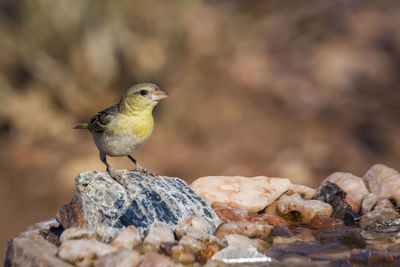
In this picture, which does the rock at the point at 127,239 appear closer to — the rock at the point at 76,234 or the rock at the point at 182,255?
the rock at the point at 76,234

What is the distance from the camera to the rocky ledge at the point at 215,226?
2.73 meters

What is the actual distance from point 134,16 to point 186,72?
1180 mm

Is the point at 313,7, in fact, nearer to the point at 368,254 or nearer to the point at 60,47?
the point at 60,47

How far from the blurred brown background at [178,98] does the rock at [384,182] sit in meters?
2.74

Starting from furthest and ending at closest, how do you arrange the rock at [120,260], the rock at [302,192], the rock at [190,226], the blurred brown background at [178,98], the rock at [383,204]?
the blurred brown background at [178,98] → the rock at [302,192] → the rock at [383,204] → the rock at [190,226] → the rock at [120,260]

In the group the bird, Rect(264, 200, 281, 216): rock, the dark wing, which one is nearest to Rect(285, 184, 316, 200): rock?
Rect(264, 200, 281, 216): rock

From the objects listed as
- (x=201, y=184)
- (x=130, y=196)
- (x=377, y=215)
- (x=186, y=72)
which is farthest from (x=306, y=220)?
(x=186, y=72)

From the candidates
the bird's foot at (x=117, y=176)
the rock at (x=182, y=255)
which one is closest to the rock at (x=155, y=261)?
the rock at (x=182, y=255)

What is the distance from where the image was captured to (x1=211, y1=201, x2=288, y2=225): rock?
11.6 feet

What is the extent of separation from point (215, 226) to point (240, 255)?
1.85 feet

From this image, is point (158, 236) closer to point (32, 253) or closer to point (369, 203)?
point (32, 253)

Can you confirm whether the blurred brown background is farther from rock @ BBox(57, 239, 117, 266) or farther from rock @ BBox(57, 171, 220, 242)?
rock @ BBox(57, 239, 117, 266)

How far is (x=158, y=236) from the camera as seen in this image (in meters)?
2.94

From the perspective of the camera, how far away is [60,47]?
7906 mm
